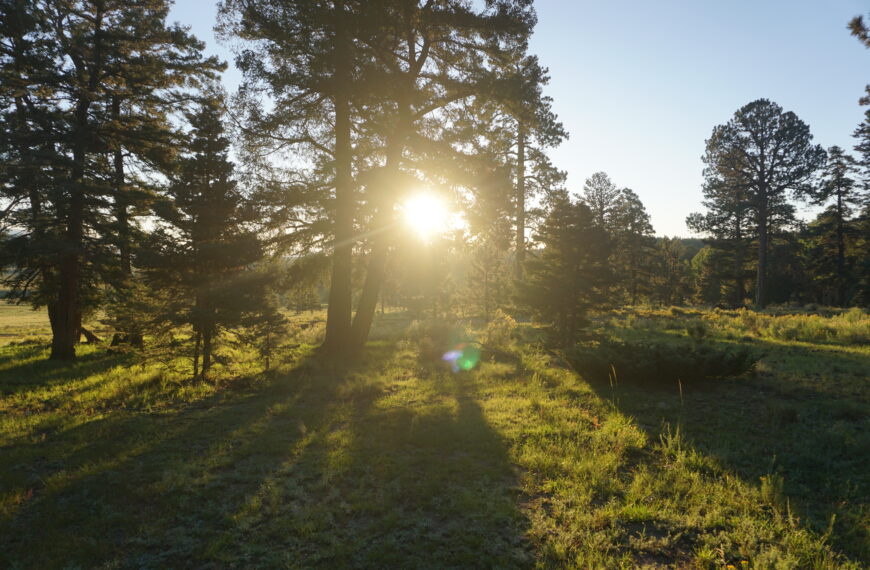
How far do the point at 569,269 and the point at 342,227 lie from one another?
652 centimetres

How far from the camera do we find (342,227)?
1239 centimetres

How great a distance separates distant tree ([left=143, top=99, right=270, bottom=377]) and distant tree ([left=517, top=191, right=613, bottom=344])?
24.5 feet

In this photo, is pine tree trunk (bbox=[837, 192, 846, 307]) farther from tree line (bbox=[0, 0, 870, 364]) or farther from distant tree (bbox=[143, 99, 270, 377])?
distant tree (bbox=[143, 99, 270, 377])

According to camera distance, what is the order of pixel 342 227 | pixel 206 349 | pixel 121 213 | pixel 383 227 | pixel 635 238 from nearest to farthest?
pixel 206 349
pixel 342 227
pixel 383 227
pixel 121 213
pixel 635 238

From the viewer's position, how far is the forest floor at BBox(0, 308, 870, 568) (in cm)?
377

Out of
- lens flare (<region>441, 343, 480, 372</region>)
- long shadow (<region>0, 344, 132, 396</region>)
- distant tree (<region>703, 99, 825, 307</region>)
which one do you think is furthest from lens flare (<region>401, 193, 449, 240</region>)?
distant tree (<region>703, 99, 825, 307</region>)

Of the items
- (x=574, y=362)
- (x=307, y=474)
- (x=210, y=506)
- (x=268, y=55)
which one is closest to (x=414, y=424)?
(x=307, y=474)

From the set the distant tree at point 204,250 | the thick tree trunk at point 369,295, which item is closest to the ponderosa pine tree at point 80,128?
the distant tree at point 204,250

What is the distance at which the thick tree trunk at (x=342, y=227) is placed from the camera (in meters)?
12.2

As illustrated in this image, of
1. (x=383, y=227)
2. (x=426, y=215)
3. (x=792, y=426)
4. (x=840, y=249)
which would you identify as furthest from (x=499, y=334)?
(x=840, y=249)

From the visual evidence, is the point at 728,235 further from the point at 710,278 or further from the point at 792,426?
the point at 792,426

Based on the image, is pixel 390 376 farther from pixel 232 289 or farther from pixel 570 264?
pixel 570 264

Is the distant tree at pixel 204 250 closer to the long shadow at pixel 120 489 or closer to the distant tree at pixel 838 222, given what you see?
the long shadow at pixel 120 489

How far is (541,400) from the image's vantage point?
826cm
